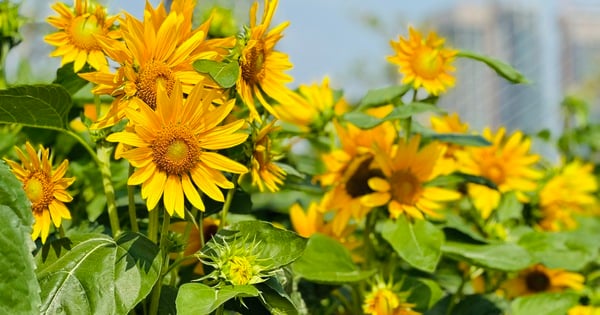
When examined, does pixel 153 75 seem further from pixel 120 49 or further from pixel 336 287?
pixel 336 287

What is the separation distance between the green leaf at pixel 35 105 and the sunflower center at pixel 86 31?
0.05m

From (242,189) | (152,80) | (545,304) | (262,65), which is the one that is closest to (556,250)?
(545,304)

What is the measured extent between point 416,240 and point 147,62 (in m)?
0.44

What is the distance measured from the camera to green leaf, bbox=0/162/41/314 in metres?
0.65

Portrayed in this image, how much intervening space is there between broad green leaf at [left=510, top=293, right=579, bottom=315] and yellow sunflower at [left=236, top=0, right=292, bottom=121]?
19.7 inches

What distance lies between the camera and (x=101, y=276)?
2.41 ft

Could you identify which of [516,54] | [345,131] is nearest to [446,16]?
[516,54]

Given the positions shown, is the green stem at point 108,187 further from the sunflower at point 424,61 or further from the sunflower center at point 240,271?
the sunflower at point 424,61

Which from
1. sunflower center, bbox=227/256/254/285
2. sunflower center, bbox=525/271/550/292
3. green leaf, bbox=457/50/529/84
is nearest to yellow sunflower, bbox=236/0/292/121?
sunflower center, bbox=227/256/254/285

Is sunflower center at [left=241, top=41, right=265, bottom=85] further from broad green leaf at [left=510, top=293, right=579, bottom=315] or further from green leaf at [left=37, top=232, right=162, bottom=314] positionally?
broad green leaf at [left=510, top=293, right=579, bottom=315]

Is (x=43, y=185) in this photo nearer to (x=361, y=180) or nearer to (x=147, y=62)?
(x=147, y=62)

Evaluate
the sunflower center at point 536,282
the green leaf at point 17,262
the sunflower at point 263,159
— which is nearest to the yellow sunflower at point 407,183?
the sunflower at point 263,159

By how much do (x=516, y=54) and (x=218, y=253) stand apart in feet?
65.4

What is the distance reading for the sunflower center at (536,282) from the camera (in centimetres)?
140
